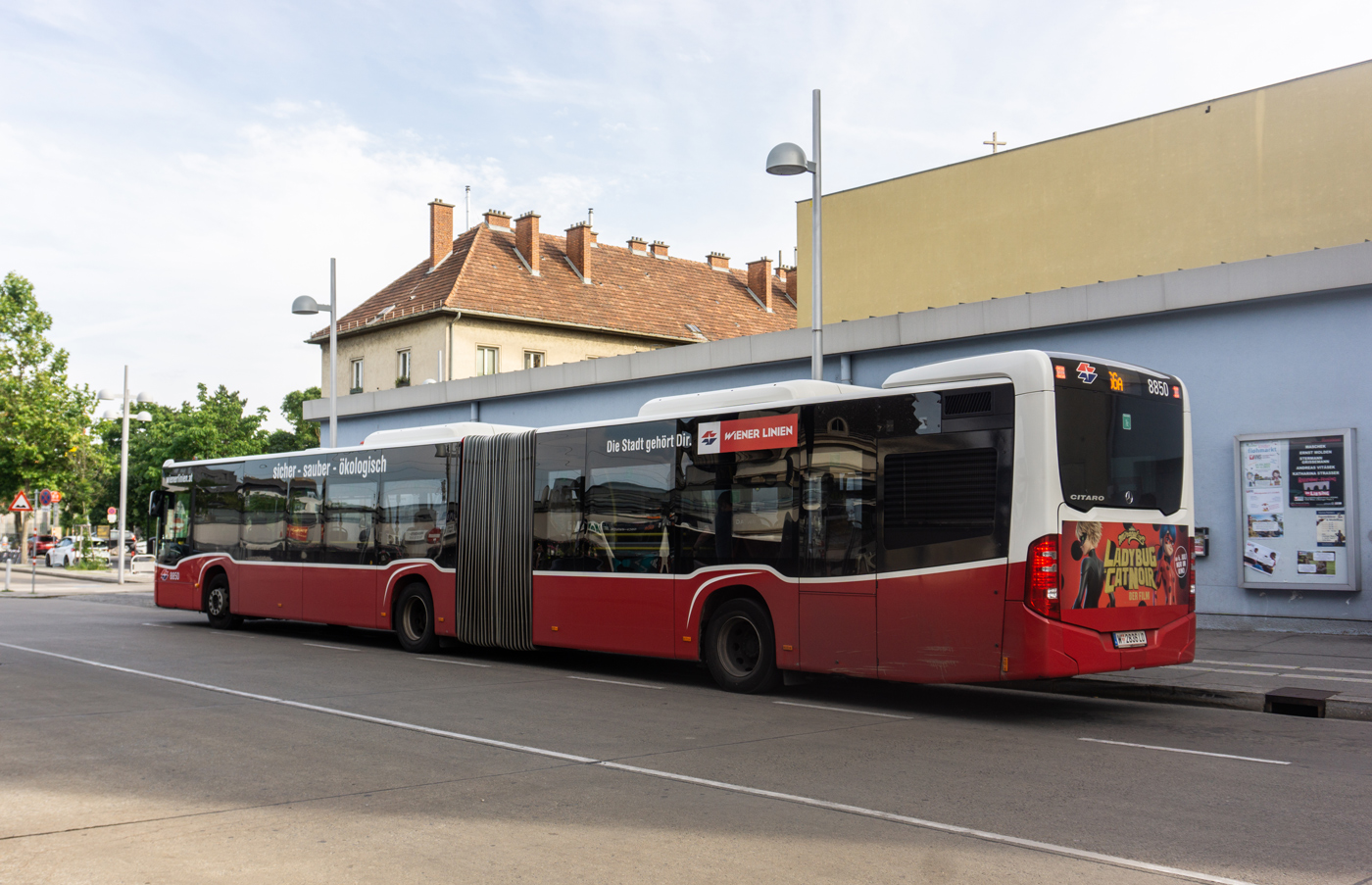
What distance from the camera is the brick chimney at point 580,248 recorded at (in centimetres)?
4944

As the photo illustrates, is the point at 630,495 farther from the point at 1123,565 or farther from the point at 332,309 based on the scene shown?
the point at 332,309

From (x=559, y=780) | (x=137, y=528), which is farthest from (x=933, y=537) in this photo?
(x=137, y=528)

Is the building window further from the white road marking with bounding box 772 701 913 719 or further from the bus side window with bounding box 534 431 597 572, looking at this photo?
the white road marking with bounding box 772 701 913 719

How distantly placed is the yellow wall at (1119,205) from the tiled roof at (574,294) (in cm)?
2041

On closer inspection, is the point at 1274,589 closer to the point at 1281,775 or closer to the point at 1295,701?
the point at 1295,701

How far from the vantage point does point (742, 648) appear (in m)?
12.1

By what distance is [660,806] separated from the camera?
6547 mm

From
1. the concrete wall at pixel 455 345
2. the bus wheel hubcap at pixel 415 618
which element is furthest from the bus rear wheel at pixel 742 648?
the concrete wall at pixel 455 345

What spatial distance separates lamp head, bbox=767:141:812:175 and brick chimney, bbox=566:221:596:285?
34.2 m

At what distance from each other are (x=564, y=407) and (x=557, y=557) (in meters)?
11.8

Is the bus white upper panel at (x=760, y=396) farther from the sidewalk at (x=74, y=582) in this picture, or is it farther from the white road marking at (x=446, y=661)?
the sidewalk at (x=74, y=582)

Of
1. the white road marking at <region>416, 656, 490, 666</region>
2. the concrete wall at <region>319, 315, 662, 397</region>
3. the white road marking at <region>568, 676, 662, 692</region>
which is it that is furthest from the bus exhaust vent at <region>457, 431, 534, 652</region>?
the concrete wall at <region>319, 315, 662, 397</region>

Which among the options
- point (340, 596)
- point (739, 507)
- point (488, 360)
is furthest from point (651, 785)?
point (488, 360)

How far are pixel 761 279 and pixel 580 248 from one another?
1122cm
